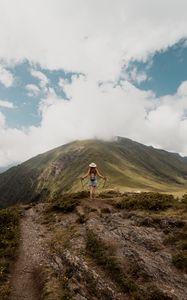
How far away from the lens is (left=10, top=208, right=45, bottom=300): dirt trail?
762 inches

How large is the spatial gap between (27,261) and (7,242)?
343 centimetres

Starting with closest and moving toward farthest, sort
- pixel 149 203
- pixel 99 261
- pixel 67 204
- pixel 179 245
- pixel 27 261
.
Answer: pixel 99 261
pixel 179 245
pixel 27 261
pixel 149 203
pixel 67 204

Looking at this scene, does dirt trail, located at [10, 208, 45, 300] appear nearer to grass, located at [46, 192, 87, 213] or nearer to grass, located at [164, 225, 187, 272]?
grass, located at [46, 192, 87, 213]

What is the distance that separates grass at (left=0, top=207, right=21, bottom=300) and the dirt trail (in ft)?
1.47

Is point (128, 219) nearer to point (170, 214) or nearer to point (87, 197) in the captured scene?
point (170, 214)

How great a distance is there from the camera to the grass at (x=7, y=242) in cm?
2011

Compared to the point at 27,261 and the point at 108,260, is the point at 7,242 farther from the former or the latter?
the point at 108,260

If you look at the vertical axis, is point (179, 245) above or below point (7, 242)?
above

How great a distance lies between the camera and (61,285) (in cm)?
1966

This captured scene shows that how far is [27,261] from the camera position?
23.7m

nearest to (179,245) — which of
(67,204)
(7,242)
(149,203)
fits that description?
(149,203)

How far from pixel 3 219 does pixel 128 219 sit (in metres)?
13.0

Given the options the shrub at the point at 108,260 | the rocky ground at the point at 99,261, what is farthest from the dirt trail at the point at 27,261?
the shrub at the point at 108,260

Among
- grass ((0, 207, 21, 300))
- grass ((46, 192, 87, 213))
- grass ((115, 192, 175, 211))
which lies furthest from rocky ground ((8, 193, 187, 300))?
grass ((46, 192, 87, 213))
